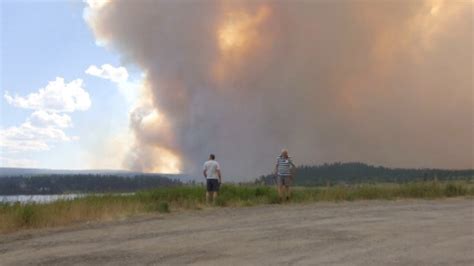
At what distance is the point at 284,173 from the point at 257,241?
12487mm

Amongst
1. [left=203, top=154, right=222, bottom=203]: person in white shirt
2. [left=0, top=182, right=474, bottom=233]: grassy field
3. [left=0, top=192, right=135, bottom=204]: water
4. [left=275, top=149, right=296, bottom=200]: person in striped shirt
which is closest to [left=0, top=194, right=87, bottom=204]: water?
[left=0, top=192, right=135, bottom=204]: water

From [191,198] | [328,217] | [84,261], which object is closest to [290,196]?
[191,198]

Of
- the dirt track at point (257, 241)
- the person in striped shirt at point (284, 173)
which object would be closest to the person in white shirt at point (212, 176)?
the person in striped shirt at point (284, 173)

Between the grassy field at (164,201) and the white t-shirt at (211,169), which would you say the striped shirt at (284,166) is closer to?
the grassy field at (164,201)

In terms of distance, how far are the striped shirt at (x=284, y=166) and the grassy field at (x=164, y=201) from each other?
1.24 metres

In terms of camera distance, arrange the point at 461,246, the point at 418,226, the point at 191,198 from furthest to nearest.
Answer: the point at 191,198
the point at 418,226
the point at 461,246

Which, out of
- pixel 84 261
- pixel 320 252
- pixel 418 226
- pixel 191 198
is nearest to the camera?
pixel 84 261

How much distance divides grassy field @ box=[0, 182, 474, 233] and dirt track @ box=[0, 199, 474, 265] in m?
1.58

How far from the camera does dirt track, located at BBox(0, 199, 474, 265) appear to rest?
35.7ft

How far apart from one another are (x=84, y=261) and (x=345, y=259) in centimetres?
491

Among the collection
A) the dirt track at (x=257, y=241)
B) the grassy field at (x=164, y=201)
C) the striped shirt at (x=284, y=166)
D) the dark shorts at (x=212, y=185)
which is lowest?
the dirt track at (x=257, y=241)

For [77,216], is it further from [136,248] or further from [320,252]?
[320,252]

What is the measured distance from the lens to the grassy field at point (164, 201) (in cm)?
1675

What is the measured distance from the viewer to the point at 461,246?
12711 millimetres
